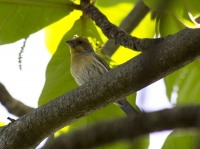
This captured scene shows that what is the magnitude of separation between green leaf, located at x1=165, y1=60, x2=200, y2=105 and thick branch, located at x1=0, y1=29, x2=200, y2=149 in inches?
58.8

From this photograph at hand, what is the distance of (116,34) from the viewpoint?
128 inches

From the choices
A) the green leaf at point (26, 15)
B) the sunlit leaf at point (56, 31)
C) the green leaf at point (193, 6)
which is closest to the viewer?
the green leaf at point (193, 6)

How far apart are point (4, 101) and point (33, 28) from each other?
97 centimetres

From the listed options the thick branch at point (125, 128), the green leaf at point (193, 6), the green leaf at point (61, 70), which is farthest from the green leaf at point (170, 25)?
→ the thick branch at point (125, 128)

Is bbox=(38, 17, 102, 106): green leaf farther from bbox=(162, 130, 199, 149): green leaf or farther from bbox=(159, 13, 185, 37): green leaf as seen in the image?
bbox=(162, 130, 199, 149): green leaf

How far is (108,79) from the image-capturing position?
2465 millimetres

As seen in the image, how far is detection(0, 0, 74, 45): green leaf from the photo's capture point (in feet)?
12.8

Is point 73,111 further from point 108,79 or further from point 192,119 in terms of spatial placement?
point 192,119

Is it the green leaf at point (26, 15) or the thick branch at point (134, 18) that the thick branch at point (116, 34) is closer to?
the green leaf at point (26, 15)

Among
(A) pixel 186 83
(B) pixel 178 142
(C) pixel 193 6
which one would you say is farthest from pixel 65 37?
(C) pixel 193 6

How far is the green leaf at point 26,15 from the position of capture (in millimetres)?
3908

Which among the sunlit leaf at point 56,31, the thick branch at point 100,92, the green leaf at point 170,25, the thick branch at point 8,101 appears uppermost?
the sunlit leaf at point 56,31

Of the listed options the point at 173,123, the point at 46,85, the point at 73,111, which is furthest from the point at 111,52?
the point at 173,123

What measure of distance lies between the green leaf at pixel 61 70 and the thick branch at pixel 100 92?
1214 millimetres
